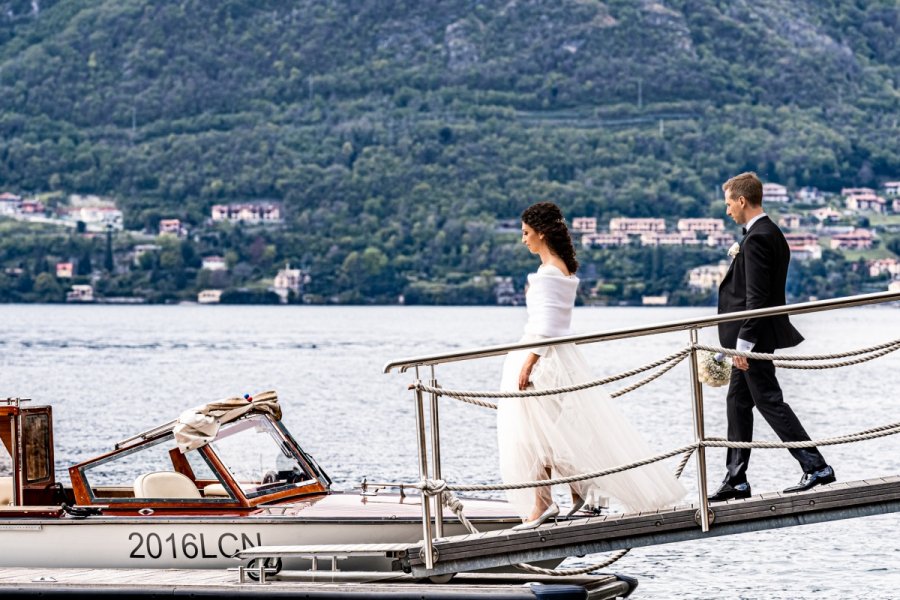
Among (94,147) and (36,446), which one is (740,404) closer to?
(36,446)

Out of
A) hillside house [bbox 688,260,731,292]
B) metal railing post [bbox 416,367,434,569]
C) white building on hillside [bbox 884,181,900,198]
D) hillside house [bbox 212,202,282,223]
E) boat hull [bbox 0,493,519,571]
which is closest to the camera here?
metal railing post [bbox 416,367,434,569]

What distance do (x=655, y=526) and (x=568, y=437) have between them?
0.81m

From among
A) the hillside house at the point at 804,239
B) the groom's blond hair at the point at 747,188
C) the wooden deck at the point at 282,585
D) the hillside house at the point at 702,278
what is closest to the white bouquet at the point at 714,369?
the groom's blond hair at the point at 747,188

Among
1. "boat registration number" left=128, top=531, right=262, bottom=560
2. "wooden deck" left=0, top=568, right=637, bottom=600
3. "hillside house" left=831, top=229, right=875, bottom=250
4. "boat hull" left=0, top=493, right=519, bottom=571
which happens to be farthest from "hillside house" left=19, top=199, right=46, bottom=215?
"wooden deck" left=0, top=568, right=637, bottom=600

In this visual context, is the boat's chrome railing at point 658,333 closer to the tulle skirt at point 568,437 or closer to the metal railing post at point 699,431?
the metal railing post at point 699,431

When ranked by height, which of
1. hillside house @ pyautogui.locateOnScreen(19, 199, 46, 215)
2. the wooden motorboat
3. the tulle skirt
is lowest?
the wooden motorboat

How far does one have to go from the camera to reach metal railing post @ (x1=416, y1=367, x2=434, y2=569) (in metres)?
10.2

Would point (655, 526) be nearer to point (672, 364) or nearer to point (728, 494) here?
point (728, 494)

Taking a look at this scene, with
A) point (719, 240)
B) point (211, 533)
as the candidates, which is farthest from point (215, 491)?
point (719, 240)

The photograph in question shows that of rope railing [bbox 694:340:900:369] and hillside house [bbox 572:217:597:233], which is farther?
hillside house [bbox 572:217:597:233]

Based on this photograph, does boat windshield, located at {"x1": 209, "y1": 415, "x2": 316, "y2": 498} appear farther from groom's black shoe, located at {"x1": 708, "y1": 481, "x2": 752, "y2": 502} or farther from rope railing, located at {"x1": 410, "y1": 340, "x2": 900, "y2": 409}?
groom's black shoe, located at {"x1": 708, "y1": 481, "x2": 752, "y2": 502}

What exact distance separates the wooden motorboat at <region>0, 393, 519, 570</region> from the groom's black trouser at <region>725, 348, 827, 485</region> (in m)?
1.89

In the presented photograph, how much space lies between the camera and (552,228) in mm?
10531

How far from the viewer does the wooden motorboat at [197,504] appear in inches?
470
